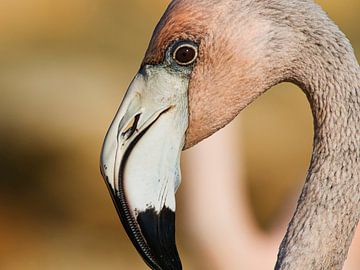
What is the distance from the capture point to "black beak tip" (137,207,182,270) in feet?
7.02

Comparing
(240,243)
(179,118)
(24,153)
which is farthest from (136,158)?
(24,153)

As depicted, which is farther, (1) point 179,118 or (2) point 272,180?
(2) point 272,180

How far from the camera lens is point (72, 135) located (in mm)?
7477

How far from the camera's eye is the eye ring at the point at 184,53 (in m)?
2.19

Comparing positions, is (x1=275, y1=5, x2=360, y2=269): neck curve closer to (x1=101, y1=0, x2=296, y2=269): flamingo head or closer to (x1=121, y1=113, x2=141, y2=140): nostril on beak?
(x1=101, y1=0, x2=296, y2=269): flamingo head

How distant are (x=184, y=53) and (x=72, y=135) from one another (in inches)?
210

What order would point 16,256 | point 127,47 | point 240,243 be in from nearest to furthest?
point 240,243, point 16,256, point 127,47

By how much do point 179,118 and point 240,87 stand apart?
0.46 ft

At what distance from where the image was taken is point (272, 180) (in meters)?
7.51

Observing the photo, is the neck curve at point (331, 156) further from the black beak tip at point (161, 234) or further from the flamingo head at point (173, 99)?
the black beak tip at point (161, 234)

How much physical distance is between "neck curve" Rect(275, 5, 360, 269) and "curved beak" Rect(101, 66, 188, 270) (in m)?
0.24

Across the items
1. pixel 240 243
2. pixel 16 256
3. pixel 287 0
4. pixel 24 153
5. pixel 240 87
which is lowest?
pixel 16 256

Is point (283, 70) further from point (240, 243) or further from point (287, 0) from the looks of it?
point (240, 243)

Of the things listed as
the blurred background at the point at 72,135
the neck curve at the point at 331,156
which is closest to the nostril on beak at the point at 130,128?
the neck curve at the point at 331,156
